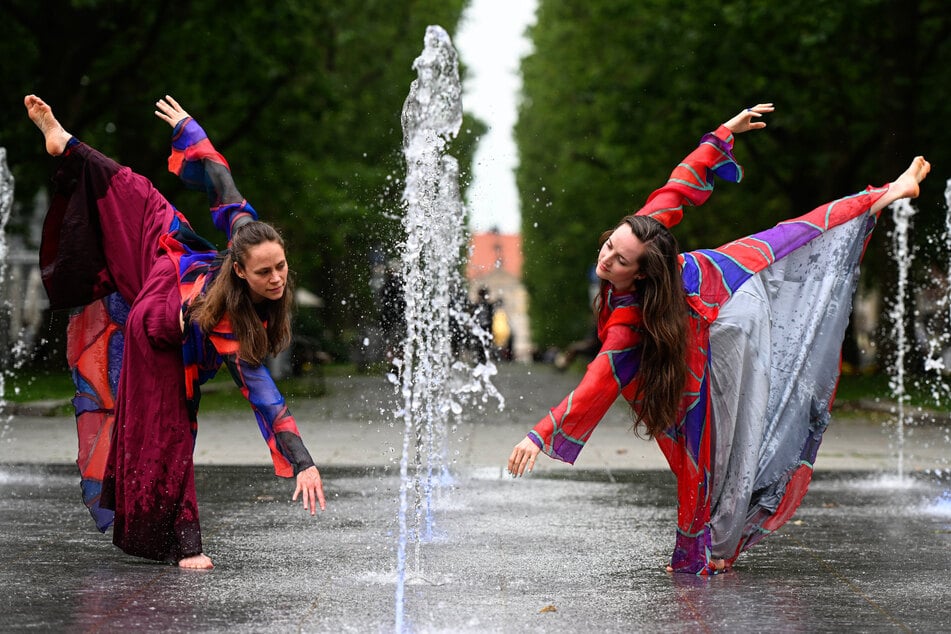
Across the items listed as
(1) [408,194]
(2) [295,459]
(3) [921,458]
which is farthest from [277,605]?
(3) [921,458]

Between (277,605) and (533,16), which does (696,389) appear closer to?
(277,605)

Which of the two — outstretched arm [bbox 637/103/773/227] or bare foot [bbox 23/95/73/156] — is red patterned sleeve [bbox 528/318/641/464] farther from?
bare foot [bbox 23/95/73/156]

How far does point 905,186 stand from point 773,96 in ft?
60.3

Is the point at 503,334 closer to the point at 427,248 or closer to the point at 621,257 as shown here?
the point at 427,248

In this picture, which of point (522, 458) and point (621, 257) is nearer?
point (522, 458)

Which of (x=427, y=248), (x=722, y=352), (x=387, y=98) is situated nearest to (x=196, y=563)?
(x=722, y=352)

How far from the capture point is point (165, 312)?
5598 mm

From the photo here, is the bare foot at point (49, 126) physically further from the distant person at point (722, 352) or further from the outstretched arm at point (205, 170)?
the distant person at point (722, 352)

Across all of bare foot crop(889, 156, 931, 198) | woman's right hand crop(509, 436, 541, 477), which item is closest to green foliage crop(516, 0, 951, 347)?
bare foot crop(889, 156, 931, 198)

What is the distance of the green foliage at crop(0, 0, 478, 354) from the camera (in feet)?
68.2

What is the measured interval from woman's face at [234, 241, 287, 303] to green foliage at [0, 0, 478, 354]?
1100cm

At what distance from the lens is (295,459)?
5289 mm

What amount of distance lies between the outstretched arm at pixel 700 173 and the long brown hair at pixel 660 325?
35cm

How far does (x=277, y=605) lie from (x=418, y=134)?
4.26 metres
